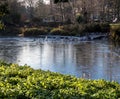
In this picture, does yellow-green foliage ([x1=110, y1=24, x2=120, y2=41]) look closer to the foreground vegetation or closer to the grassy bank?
the grassy bank

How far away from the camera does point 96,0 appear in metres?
55.5

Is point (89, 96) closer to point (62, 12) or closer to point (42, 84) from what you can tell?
point (42, 84)

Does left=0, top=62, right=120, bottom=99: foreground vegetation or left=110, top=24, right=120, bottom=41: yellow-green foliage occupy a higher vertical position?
left=0, top=62, right=120, bottom=99: foreground vegetation

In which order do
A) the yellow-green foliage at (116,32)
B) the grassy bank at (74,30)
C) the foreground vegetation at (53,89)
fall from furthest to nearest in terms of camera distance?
the grassy bank at (74,30) → the yellow-green foliage at (116,32) → the foreground vegetation at (53,89)

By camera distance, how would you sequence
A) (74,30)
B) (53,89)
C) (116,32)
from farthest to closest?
(74,30), (116,32), (53,89)

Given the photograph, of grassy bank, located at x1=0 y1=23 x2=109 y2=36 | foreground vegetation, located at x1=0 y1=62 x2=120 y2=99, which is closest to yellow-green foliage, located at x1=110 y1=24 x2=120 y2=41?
grassy bank, located at x1=0 y1=23 x2=109 y2=36

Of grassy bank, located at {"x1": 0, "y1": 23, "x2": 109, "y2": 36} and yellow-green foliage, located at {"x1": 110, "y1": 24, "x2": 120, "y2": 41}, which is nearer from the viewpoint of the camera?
yellow-green foliage, located at {"x1": 110, "y1": 24, "x2": 120, "y2": 41}

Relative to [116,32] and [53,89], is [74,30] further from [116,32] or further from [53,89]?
[53,89]

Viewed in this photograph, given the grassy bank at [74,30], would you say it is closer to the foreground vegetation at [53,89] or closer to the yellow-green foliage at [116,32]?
the yellow-green foliage at [116,32]

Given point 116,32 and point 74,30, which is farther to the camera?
point 74,30

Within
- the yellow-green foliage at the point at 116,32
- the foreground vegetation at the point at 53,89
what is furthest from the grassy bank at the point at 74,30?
the foreground vegetation at the point at 53,89

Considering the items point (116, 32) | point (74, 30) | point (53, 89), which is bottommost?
point (74, 30)

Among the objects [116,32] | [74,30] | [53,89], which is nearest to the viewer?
[53,89]

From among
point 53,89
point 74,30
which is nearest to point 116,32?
point 74,30
